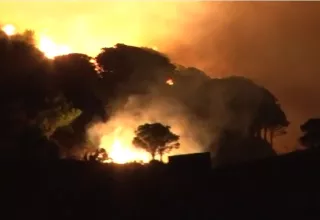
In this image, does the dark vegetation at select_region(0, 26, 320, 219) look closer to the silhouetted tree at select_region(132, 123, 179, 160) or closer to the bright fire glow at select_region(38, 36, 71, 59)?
the silhouetted tree at select_region(132, 123, 179, 160)

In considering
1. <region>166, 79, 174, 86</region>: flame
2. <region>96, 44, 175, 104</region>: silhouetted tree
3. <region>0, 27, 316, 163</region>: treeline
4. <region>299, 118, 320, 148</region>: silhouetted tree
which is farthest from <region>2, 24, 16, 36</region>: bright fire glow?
<region>299, 118, 320, 148</region>: silhouetted tree

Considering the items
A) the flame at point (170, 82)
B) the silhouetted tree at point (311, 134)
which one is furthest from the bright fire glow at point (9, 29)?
the silhouetted tree at point (311, 134)

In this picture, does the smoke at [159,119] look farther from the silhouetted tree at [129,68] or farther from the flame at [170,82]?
the flame at [170,82]

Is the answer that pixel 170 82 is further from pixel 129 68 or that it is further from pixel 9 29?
pixel 9 29

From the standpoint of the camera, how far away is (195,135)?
35.6 m

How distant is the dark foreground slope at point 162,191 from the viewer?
45.2 ft

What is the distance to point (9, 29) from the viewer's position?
32188 mm

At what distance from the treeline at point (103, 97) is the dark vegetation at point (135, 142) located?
6 cm

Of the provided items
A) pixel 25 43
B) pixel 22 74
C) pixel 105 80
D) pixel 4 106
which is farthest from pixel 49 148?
pixel 105 80

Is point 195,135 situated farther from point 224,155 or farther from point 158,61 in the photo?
point 158,61

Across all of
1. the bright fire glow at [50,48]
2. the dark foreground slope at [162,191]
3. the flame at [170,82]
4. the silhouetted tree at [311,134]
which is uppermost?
the bright fire glow at [50,48]

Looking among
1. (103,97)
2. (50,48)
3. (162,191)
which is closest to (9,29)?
(50,48)

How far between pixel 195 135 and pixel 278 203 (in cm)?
2187

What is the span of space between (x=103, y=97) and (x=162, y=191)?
2033cm
